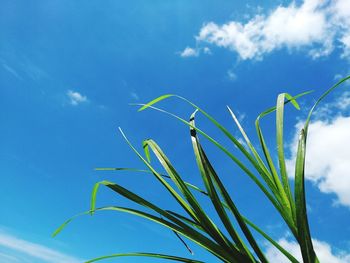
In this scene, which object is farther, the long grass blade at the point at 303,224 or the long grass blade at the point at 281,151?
the long grass blade at the point at 281,151

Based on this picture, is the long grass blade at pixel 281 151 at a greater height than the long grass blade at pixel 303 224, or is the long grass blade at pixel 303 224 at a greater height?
the long grass blade at pixel 281 151

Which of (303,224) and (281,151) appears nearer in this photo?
(303,224)

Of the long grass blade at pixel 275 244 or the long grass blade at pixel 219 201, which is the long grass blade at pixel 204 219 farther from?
the long grass blade at pixel 275 244

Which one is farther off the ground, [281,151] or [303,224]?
[281,151]

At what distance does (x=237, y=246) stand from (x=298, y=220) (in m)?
0.19

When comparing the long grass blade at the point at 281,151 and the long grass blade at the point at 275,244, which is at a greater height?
the long grass blade at the point at 281,151

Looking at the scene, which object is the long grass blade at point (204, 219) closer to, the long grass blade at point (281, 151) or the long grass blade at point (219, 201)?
the long grass blade at point (219, 201)

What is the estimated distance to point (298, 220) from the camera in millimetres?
1045

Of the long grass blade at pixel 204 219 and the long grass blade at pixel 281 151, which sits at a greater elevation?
the long grass blade at pixel 281 151

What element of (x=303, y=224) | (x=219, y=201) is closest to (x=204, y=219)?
(x=219, y=201)

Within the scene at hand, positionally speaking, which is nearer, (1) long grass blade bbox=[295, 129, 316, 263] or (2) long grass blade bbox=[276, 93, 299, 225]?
(1) long grass blade bbox=[295, 129, 316, 263]

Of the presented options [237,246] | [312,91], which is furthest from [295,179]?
[312,91]

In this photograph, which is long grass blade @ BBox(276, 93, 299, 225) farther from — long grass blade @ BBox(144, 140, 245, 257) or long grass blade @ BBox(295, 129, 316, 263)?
long grass blade @ BBox(144, 140, 245, 257)

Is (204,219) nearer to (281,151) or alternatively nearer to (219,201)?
(219,201)
